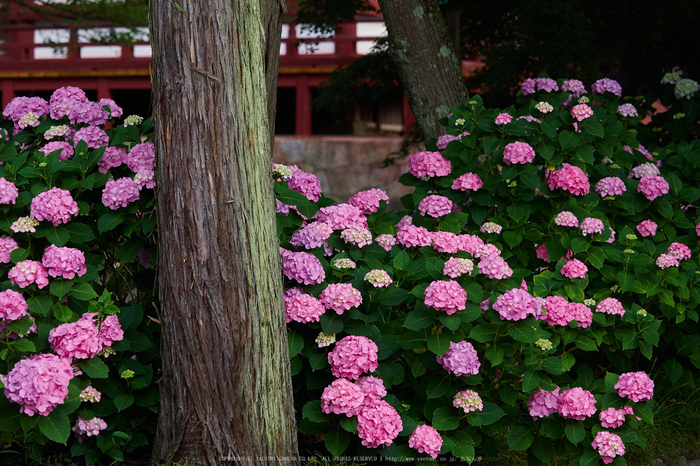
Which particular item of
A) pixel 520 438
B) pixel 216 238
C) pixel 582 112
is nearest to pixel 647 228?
pixel 582 112

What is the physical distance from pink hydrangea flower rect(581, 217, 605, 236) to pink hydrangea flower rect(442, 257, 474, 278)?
2.98ft

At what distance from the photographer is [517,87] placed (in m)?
5.79

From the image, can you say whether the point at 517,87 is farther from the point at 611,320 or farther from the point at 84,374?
the point at 84,374

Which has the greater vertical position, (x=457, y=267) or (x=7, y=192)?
(x=7, y=192)

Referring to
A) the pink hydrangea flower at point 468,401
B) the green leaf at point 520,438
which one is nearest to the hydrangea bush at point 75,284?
the pink hydrangea flower at point 468,401

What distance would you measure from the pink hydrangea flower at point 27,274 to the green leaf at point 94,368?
13.2 inches

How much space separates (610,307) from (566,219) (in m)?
0.47

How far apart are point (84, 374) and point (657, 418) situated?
9.00 feet

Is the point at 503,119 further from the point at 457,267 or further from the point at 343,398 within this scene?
the point at 343,398

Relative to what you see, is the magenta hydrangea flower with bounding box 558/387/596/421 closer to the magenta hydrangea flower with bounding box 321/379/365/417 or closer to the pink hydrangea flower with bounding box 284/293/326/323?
the magenta hydrangea flower with bounding box 321/379/365/417

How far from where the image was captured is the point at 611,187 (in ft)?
12.4

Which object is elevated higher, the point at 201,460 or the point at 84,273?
the point at 84,273

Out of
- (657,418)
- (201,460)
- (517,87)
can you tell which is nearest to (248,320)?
(201,460)

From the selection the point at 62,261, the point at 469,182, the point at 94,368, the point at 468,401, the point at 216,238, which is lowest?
the point at 468,401
